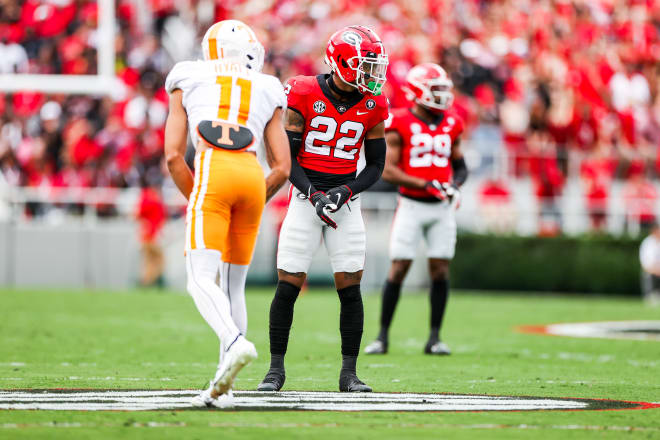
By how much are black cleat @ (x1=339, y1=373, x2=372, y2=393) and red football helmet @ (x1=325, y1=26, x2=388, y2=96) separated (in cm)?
153

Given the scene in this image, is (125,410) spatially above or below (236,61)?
below

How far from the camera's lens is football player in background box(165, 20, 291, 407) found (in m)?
5.00

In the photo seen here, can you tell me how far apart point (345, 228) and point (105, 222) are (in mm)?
12888

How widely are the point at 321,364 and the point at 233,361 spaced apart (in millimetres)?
2945

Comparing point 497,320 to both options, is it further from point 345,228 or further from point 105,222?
point 105,222

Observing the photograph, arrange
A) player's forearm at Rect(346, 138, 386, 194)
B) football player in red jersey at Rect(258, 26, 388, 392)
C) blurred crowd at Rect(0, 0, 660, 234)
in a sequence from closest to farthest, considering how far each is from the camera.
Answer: football player in red jersey at Rect(258, 26, 388, 392), player's forearm at Rect(346, 138, 386, 194), blurred crowd at Rect(0, 0, 660, 234)

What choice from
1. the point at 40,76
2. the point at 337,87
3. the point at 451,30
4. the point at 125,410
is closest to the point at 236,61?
the point at 337,87

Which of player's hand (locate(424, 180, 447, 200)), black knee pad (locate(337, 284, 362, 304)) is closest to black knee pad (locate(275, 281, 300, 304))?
black knee pad (locate(337, 284, 362, 304))

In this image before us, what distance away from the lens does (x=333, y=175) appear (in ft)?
20.3

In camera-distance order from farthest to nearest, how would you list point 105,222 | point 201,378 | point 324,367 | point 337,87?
point 105,222, point 324,367, point 201,378, point 337,87

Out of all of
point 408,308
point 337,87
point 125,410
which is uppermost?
point 337,87

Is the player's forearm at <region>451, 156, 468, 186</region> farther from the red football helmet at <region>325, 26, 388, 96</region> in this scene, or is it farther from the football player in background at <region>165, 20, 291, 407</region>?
the football player in background at <region>165, 20, 291, 407</region>

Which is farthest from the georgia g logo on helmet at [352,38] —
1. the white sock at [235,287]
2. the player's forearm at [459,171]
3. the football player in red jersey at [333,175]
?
the player's forearm at [459,171]

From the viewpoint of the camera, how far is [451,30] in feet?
64.7
